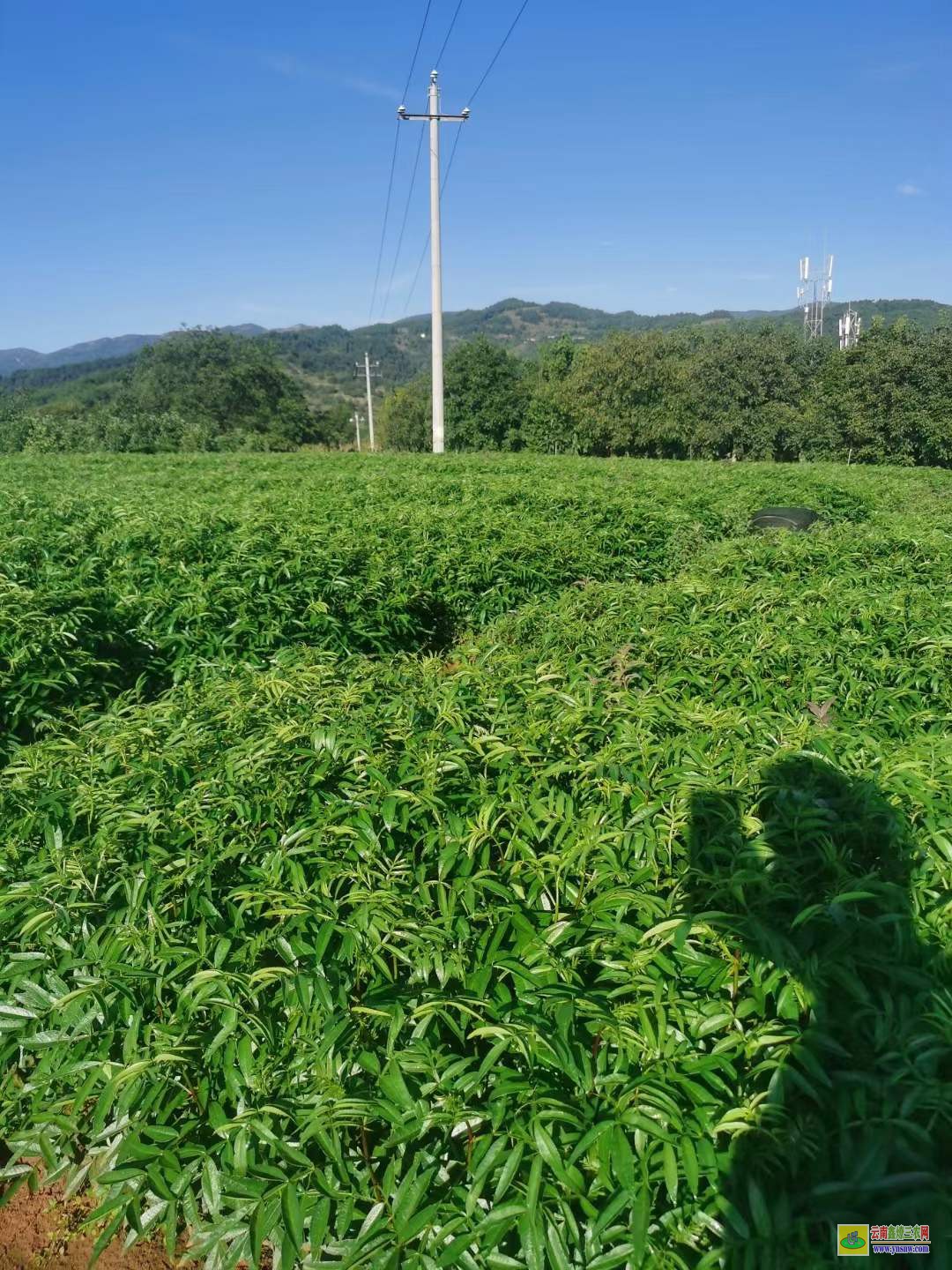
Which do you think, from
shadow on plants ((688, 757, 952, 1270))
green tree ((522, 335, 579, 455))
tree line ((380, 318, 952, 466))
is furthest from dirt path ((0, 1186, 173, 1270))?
green tree ((522, 335, 579, 455))

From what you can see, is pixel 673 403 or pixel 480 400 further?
pixel 480 400

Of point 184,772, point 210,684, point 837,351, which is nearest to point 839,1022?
point 184,772

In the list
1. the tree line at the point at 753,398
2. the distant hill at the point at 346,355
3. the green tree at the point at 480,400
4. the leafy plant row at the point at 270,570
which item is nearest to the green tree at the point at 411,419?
the green tree at the point at 480,400

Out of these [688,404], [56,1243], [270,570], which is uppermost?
[688,404]

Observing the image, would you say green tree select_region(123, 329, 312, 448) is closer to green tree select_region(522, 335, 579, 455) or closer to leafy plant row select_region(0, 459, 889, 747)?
green tree select_region(522, 335, 579, 455)

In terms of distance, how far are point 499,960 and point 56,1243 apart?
4.41 ft

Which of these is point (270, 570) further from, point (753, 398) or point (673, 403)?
point (673, 403)

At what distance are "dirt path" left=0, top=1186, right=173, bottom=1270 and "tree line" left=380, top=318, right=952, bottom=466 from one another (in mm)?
30717

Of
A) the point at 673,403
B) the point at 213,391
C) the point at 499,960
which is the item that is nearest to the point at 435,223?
the point at 673,403

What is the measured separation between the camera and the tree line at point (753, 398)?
88.2 feet

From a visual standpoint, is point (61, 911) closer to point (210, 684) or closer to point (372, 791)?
point (372, 791)

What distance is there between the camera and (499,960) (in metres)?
1.52

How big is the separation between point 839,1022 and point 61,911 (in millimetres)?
1627

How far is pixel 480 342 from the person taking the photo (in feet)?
165
